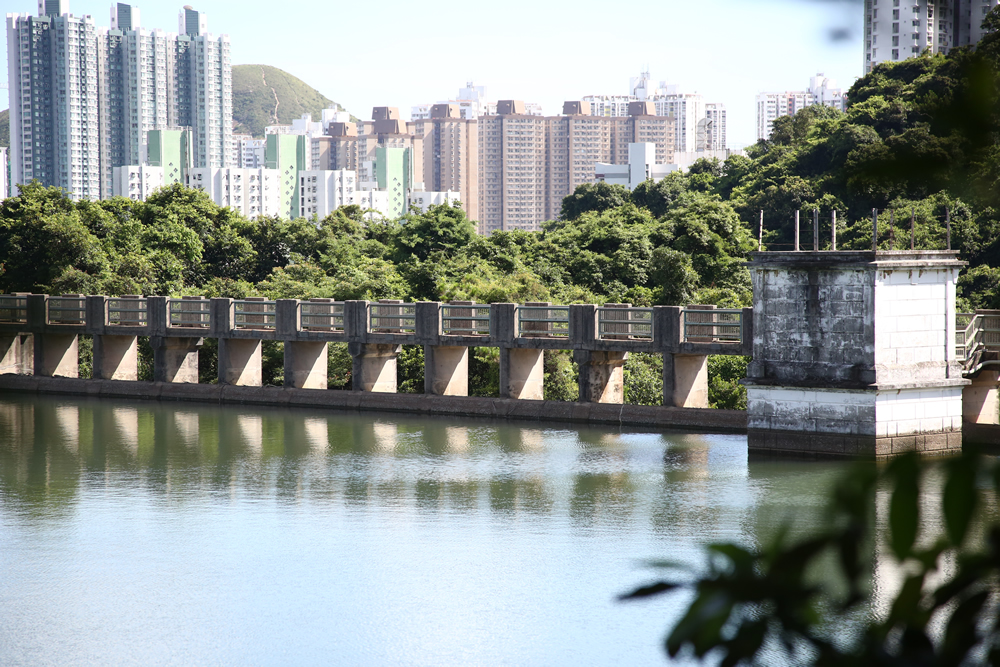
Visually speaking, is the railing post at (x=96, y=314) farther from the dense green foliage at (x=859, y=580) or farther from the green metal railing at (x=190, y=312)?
the dense green foliage at (x=859, y=580)

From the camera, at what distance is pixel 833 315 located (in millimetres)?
17844

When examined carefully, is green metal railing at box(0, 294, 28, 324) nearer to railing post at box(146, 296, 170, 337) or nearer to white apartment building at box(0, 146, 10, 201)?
railing post at box(146, 296, 170, 337)

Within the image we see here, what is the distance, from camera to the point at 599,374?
23.6 metres

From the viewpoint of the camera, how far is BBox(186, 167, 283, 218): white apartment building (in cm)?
13738

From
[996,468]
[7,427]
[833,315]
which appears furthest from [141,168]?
[996,468]

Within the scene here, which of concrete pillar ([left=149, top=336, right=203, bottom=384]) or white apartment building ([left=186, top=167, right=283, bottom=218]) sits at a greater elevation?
white apartment building ([left=186, top=167, right=283, bottom=218])

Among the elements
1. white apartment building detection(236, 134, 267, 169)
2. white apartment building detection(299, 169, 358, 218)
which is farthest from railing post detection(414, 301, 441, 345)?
white apartment building detection(236, 134, 267, 169)

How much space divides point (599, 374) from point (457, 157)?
140 metres

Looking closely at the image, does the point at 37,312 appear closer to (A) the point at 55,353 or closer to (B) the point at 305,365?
(A) the point at 55,353

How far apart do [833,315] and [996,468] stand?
16.4 metres

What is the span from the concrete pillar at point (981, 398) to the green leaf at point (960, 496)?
65.9 feet

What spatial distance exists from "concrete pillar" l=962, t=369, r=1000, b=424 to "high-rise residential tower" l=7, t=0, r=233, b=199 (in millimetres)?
137738

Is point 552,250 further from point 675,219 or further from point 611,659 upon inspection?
point 611,659

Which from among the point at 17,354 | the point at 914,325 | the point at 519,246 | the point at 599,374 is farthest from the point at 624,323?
the point at 17,354
